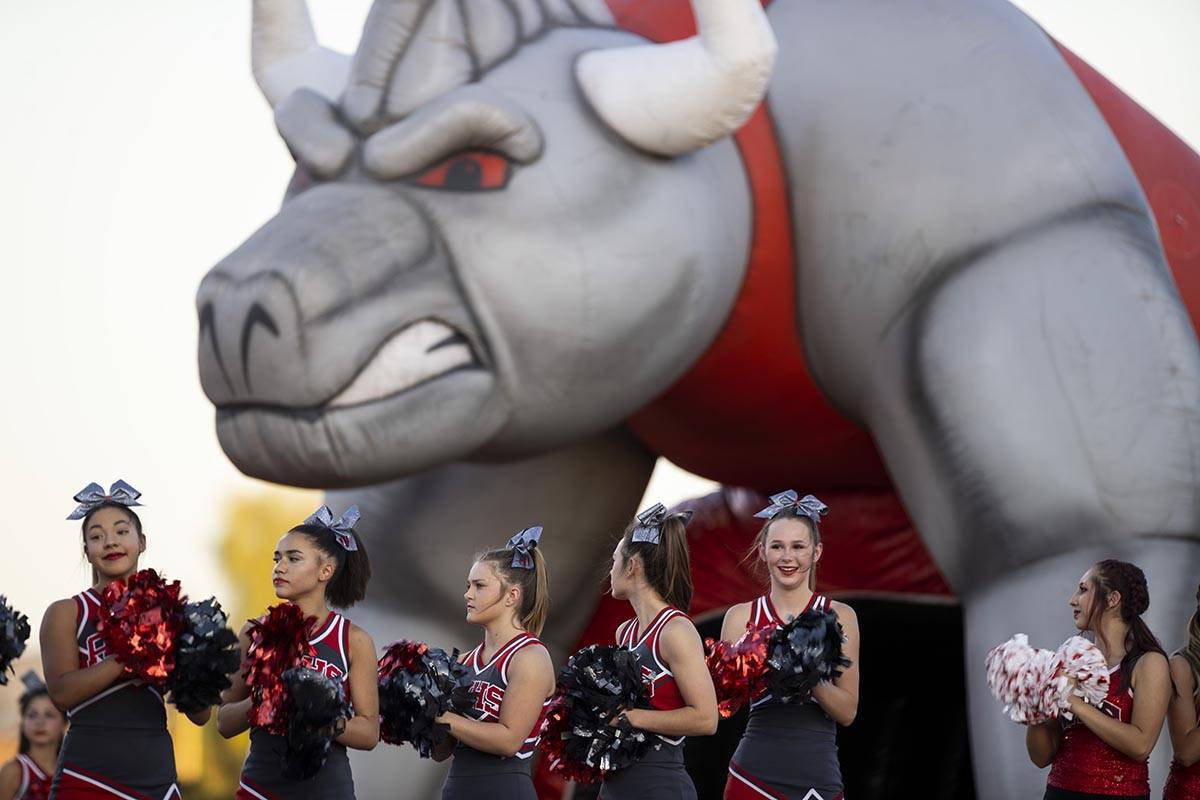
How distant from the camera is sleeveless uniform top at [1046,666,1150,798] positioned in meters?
3.01

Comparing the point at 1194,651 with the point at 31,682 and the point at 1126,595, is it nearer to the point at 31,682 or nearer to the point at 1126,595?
the point at 1126,595

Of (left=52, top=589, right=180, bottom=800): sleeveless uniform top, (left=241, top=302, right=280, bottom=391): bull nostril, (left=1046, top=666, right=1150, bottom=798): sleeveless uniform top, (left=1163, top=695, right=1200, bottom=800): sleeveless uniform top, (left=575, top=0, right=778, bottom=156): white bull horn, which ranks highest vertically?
(left=575, top=0, right=778, bottom=156): white bull horn

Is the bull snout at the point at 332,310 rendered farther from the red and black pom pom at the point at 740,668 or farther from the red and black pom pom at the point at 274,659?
the red and black pom pom at the point at 740,668

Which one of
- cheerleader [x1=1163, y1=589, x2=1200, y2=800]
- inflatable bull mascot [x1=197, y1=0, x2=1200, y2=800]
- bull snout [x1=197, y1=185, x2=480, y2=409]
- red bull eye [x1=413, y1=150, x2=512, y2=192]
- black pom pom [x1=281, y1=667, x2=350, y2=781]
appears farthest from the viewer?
red bull eye [x1=413, y1=150, x2=512, y2=192]

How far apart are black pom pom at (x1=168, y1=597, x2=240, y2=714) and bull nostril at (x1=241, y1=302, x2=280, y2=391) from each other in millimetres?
644

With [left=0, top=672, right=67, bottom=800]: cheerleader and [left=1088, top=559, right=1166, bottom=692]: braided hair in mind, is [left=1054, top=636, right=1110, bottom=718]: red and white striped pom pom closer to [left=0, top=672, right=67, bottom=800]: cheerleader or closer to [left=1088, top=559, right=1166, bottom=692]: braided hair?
[left=1088, top=559, right=1166, bottom=692]: braided hair

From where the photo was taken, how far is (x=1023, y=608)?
12.0ft

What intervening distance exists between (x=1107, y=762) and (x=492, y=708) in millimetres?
1095

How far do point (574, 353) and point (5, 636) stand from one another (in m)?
1.31

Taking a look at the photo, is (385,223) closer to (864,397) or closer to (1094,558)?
(864,397)

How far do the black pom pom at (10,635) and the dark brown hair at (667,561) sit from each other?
111 centimetres

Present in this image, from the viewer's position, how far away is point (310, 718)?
266cm

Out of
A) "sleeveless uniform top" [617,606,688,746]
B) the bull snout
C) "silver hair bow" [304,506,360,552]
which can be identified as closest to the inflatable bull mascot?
the bull snout

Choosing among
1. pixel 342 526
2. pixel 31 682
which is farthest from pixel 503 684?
pixel 31 682
